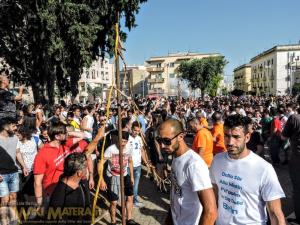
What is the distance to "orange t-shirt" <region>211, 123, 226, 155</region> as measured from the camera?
643cm

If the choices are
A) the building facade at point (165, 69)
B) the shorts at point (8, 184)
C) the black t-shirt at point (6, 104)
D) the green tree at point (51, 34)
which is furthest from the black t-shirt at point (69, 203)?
the building facade at point (165, 69)

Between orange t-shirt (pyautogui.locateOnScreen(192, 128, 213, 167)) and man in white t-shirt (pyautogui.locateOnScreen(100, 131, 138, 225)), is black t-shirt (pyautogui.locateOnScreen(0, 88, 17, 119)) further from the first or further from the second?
Answer: orange t-shirt (pyautogui.locateOnScreen(192, 128, 213, 167))

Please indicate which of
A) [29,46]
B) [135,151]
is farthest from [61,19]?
[135,151]

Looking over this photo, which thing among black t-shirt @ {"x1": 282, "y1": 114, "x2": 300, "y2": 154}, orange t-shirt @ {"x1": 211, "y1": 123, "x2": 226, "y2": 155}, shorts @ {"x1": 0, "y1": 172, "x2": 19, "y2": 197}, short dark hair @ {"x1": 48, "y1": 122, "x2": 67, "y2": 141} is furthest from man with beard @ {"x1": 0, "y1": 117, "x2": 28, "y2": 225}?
black t-shirt @ {"x1": 282, "y1": 114, "x2": 300, "y2": 154}

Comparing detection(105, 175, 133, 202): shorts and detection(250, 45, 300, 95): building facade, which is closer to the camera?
detection(105, 175, 133, 202): shorts

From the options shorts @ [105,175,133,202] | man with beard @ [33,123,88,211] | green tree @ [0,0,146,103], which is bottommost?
shorts @ [105,175,133,202]

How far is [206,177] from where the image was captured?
2.54 meters

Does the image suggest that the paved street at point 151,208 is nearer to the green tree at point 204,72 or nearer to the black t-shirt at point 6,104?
the black t-shirt at point 6,104

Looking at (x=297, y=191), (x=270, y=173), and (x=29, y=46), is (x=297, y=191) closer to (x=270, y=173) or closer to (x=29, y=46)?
(x=270, y=173)

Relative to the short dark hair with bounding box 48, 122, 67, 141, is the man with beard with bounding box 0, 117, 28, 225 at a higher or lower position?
lower

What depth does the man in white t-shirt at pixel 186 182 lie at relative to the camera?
2.47 metres

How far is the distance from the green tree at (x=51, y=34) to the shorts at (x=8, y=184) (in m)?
10.8

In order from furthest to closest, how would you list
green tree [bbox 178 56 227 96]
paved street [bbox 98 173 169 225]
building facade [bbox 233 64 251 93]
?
building facade [bbox 233 64 251 93] → green tree [bbox 178 56 227 96] → paved street [bbox 98 173 169 225]

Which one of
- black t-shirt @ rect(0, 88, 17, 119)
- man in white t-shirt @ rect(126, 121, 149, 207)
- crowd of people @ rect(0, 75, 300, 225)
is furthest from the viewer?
man in white t-shirt @ rect(126, 121, 149, 207)
